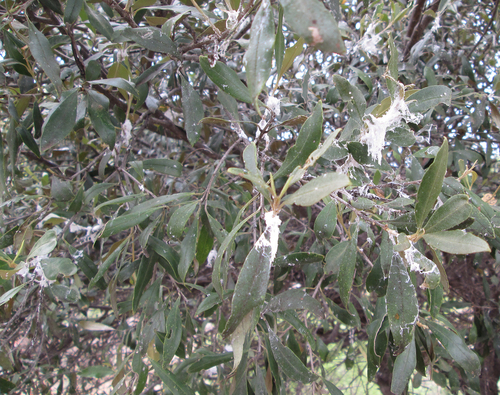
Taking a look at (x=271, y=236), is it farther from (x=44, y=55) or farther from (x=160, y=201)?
(x=44, y=55)

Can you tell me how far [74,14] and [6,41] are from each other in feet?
0.80

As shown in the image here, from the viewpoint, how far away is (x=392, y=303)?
475 millimetres

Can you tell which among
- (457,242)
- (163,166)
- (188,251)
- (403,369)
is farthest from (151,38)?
(403,369)

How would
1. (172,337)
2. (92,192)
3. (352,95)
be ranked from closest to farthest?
(352,95) < (172,337) < (92,192)

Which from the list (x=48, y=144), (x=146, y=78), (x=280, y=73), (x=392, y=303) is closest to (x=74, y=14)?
(x=146, y=78)

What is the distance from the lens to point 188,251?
2.17 ft

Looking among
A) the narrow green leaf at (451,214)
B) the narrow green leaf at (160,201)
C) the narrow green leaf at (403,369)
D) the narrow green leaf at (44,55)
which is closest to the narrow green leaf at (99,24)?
the narrow green leaf at (44,55)

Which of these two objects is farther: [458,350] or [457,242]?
[458,350]

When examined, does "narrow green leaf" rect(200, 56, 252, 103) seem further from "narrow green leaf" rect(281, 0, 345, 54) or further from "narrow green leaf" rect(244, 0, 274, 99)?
"narrow green leaf" rect(281, 0, 345, 54)

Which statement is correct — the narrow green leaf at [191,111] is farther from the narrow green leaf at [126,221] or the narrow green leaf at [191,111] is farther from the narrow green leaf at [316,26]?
the narrow green leaf at [316,26]

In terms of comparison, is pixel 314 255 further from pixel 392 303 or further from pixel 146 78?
pixel 146 78

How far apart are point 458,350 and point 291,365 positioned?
0.38m

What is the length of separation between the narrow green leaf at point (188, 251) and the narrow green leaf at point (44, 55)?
0.43 metres

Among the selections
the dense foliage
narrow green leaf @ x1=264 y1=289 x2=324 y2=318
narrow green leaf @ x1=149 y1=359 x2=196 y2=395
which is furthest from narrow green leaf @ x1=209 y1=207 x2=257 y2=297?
narrow green leaf @ x1=149 y1=359 x2=196 y2=395
